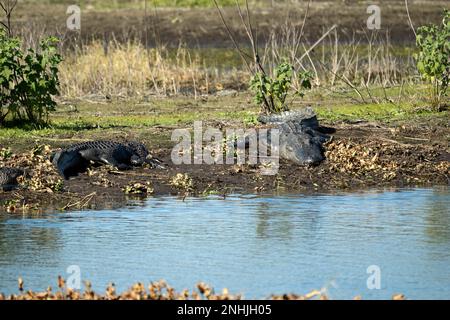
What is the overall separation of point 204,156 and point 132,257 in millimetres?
4463

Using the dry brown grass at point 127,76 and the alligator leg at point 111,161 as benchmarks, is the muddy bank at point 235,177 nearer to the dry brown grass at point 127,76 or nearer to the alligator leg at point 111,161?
the alligator leg at point 111,161

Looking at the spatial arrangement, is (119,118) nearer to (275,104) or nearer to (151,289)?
(275,104)

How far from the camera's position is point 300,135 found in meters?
13.5

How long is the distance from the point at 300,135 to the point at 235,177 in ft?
3.99

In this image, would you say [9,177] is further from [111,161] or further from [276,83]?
[276,83]

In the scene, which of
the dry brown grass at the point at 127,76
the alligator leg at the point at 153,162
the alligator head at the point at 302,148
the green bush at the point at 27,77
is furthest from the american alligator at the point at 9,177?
the dry brown grass at the point at 127,76

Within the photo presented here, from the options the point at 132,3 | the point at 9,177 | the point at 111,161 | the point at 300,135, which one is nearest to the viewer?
the point at 9,177

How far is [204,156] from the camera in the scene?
13406 mm

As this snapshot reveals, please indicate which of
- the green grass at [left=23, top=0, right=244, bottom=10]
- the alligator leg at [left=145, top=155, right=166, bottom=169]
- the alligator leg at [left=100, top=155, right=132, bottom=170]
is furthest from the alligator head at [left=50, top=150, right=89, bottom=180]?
the green grass at [left=23, top=0, right=244, bottom=10]

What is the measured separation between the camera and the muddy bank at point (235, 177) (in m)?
11.7

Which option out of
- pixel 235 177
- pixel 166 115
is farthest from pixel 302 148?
pixel 166 115

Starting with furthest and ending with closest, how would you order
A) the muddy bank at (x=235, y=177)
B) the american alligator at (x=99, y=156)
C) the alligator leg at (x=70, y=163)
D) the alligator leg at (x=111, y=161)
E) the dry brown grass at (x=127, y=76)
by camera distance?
the dry brown grass at (x=127, y=76) → the alligator leg at (x=111, y=161) → the american alligator at (x=99, y=156) → the alligator leg at (x=70, y=163) → the muddy bank at (x=235, y=177)

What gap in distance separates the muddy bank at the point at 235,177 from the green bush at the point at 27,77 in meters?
1.31

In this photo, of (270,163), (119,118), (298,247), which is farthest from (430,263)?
(119,118)
